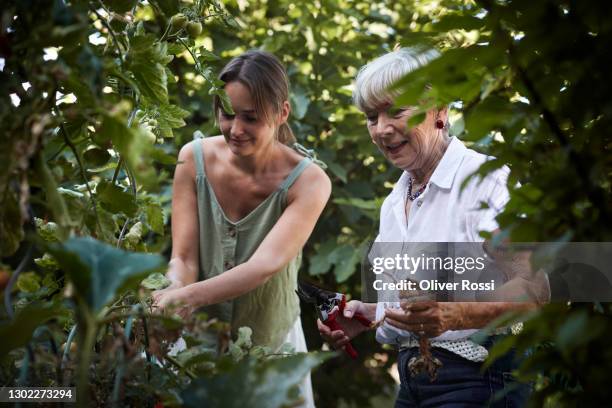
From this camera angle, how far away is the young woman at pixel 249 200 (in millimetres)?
2629

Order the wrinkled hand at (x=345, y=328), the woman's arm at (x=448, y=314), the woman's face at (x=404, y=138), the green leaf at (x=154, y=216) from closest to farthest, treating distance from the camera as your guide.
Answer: the green leaf at (x=154, y=216)
the woman's arm at (x=448, y=314)
the wrinkled hand at (x=345, y=328)
the woman's face at (x=404, y=138)

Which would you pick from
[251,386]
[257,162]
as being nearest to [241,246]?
[257,162]

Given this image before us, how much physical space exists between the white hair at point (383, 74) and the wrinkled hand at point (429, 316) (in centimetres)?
61

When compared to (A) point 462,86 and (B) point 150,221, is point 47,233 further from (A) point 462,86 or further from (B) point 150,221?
(A) point 462,86

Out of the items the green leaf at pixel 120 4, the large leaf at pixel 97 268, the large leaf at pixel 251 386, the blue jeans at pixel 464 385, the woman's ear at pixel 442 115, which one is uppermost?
the green leaf at pixel 120 4

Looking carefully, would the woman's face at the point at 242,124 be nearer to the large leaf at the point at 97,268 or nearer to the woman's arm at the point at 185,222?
the woman's arm at the point at 185,222

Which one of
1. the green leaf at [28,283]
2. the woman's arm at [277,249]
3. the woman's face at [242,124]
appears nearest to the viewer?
the green leaf at [28,283]

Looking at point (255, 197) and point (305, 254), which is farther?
point (305, 254)

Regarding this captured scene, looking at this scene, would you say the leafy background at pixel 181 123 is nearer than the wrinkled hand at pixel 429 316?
Yes

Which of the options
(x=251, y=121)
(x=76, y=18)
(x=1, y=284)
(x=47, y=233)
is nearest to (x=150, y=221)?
(x=47, y=233)

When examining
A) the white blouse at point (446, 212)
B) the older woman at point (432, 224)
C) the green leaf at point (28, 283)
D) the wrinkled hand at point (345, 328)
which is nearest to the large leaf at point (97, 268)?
the green leaf at point (28, 283)

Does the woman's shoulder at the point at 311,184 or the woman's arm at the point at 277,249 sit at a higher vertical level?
the woman's shoulder at the point at 311,184

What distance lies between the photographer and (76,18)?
33.4 inches

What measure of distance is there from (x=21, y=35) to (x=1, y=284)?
0.32 meters
